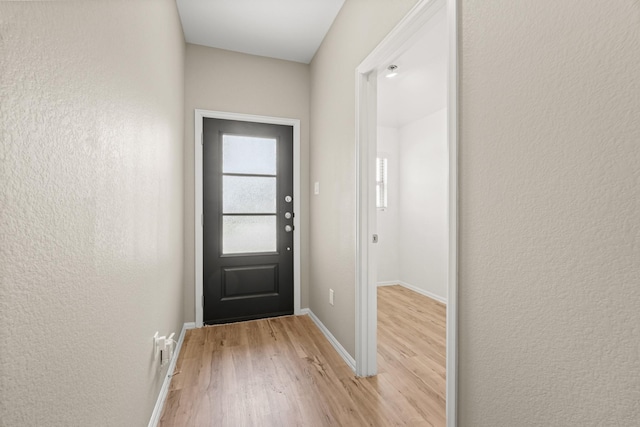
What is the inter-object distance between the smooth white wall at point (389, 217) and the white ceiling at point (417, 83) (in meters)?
0.29

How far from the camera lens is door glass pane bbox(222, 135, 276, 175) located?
2.87m

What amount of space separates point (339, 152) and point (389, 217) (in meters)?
2.59

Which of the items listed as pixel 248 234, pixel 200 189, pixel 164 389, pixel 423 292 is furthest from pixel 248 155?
pixel 423 292

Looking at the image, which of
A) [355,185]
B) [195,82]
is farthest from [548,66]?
[195,82]

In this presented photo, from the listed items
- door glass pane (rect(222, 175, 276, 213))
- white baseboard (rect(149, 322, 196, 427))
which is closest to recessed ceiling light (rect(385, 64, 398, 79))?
door glass pane (rect(222, 175, 276, 213))

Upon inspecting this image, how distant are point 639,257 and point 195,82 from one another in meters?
3.16

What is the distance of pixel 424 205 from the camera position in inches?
164

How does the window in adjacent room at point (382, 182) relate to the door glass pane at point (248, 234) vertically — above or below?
above

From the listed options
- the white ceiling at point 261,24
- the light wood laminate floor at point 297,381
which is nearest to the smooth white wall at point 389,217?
the light wood laminate floor at point 297,381

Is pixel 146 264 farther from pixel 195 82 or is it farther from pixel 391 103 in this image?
pixel 391 103

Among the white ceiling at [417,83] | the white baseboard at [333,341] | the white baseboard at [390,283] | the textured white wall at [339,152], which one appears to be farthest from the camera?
the white baseboard at [390,283]

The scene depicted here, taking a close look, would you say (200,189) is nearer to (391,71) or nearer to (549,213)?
(391,71)

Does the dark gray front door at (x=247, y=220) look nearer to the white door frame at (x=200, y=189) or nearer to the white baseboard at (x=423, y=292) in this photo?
the white door frame at (x=200, y=189)

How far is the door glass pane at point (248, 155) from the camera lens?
2.87 m
